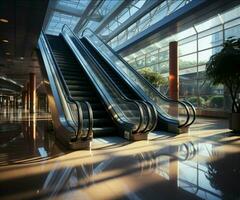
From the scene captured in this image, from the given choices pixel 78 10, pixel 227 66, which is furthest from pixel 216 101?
pixel 78 10

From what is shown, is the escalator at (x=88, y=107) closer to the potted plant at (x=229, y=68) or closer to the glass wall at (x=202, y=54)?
A: the potted plant at (x=229, y=68)

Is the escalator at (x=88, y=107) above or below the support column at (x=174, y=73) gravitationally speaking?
below

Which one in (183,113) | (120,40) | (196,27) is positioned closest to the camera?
(183,113)

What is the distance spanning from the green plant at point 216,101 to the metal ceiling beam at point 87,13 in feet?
34.0

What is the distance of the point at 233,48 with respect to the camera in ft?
26.6

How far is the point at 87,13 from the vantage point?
21.7 meters

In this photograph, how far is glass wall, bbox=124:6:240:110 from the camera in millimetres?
14367

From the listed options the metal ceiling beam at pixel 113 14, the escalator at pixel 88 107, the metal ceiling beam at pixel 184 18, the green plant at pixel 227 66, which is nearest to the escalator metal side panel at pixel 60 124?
the escalator at pixel 88 107

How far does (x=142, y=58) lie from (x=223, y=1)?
1365 cm

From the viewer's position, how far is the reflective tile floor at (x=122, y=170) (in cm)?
320

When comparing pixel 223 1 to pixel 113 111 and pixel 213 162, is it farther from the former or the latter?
pixel 213 162

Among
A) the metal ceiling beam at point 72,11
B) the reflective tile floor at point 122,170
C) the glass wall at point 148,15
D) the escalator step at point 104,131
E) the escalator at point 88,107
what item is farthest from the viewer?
the metal ceiling beam at point 72,11

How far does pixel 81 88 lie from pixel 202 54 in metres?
9.97

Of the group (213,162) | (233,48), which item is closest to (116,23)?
(233,48)
